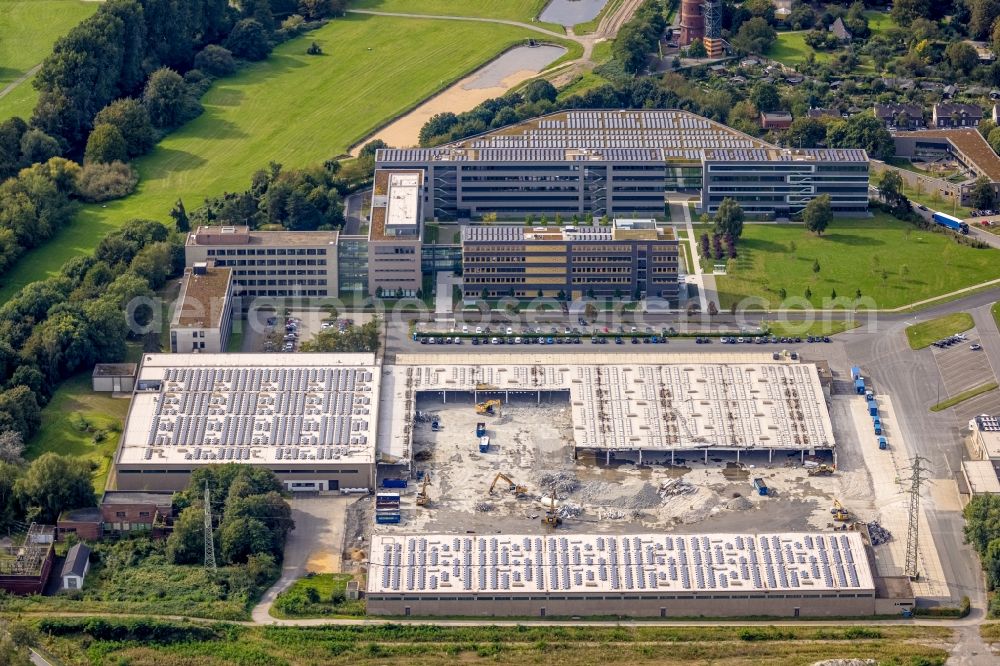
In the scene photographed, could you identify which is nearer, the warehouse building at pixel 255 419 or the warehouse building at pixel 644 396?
the warehouse building at pixel 255 419

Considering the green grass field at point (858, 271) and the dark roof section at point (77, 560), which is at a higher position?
the green grass field at point (858, 271)

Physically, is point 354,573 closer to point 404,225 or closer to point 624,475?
point 624,475

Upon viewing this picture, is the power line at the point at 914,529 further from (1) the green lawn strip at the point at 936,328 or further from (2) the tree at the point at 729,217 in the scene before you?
(2) the tree at the point at 729,217

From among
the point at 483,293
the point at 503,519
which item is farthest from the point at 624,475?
the point at 483,293

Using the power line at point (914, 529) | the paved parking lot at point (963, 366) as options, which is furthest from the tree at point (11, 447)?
the paved parking lot at point (963, 366)

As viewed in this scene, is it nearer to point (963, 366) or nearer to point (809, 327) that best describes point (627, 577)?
point (809, 327)

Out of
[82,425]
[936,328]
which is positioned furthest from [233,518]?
[936,328]

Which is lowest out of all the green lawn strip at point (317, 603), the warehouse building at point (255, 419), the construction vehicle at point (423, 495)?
the green lawn strip at point (317, 603)
